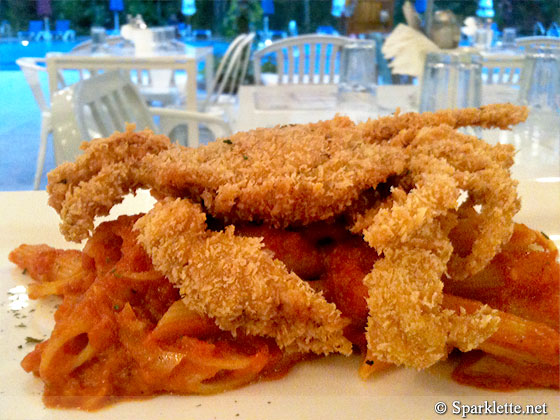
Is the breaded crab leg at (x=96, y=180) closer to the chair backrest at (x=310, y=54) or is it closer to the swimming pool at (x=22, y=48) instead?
the chair backrest at (x=310, y=54)

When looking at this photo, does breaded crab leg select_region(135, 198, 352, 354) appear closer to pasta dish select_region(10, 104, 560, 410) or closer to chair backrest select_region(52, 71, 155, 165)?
pasta dish select_region(10, 104, 560, 410)

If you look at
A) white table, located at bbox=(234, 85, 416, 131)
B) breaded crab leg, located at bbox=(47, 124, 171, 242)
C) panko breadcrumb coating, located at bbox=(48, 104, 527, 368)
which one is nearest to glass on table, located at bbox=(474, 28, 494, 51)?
white table, located at bbox=(234, 85, 416, 131)

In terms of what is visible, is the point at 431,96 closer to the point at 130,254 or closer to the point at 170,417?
the point at 130,254

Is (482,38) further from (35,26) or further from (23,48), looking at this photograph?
(23,48)

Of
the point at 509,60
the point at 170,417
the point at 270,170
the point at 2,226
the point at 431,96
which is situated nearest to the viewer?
the point at 170,417

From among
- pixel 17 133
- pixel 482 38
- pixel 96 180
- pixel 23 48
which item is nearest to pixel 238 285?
pixel 96 180

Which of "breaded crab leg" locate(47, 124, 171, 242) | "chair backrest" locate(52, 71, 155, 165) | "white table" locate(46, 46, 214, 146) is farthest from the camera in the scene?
"white table" locate(46, 46, 214, 146)

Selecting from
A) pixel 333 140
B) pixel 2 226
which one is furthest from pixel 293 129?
pixel 2 226
